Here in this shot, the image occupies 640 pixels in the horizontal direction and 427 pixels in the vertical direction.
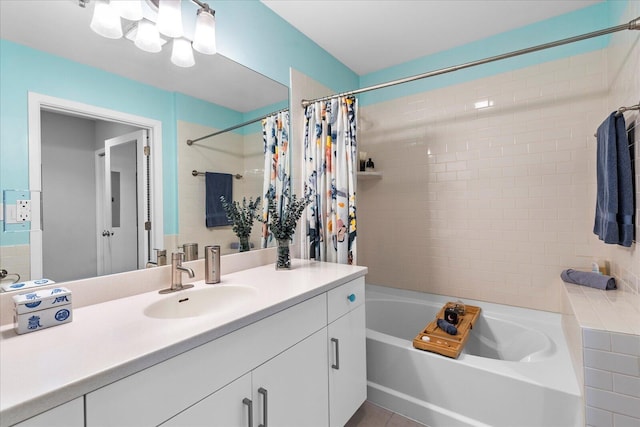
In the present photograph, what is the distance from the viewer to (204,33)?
4.62 feet

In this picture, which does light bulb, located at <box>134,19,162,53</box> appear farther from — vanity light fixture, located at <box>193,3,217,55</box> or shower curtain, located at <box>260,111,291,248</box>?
shower curtain, located at <box>260,111,291,248</box>

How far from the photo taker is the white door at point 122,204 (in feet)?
3.72

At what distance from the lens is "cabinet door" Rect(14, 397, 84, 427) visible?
55cm

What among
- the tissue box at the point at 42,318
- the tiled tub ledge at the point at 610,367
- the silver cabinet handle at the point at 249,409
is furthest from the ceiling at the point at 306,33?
the tiled tub ledge at the point at 610,367

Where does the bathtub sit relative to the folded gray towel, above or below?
below

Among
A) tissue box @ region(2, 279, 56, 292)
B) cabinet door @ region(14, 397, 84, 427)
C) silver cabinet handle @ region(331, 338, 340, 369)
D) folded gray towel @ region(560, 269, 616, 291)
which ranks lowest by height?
silver cabinet handle @ region(331, 338, 340, 369)

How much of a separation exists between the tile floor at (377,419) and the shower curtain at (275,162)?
119 centimetres

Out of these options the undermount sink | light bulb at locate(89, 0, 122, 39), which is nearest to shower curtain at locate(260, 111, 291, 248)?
the undermount sink

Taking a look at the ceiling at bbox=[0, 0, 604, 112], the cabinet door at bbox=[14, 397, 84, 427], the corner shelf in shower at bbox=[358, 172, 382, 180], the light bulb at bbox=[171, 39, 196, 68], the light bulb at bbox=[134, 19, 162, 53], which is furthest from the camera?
the corner shelf in shower at bbox=[358, 172, 382, 180]

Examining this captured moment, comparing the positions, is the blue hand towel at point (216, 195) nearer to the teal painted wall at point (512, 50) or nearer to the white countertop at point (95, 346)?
the white countertop at point (95, 346)

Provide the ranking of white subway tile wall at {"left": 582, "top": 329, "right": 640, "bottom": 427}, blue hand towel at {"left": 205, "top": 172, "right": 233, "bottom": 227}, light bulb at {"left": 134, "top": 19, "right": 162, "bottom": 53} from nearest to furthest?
white subway tile wall at {"left": 582, "top": 329, "right": 640, "bottom": 427} < light bulb at {"left": 134, "top": 19, "right": 162, "bottom": 53} < blue hand towel at {"left": 205, "top": 172, "right": 233, "bottom": 227}

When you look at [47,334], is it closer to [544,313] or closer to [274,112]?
[274,112]

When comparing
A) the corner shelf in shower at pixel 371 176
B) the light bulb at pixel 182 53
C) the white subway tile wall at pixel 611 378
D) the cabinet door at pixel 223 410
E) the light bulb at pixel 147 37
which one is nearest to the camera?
the cabinet door at pixel 223 410

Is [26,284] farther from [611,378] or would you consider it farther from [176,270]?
[611,378]
